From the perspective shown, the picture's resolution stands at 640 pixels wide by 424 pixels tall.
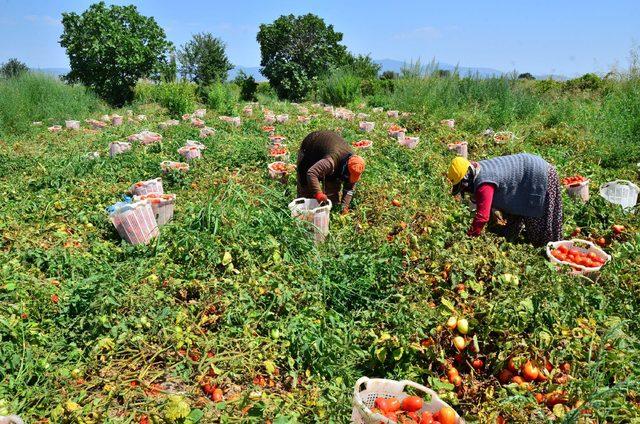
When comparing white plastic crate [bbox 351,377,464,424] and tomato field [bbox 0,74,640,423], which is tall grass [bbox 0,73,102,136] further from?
white plastic crate [bbox 351,377,464,424]

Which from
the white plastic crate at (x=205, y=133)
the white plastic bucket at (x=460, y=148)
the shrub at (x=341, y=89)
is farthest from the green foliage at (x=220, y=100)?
the white plastic bucket at (x=460, y=148)

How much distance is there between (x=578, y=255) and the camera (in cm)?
384

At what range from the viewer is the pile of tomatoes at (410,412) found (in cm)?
221

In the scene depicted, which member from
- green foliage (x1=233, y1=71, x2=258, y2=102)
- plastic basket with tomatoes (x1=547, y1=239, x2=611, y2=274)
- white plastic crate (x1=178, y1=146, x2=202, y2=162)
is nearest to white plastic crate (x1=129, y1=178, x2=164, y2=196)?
white plastic crate (x1=178, y1=146, x2=202, y2=162)

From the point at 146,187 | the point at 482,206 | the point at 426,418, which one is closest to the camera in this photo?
the point at 426,418

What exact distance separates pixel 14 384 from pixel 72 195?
348cm

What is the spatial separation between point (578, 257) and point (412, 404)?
7.68 ft

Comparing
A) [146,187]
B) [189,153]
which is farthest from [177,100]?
[146,187]

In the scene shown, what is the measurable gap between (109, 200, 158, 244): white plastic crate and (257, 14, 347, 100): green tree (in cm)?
1751

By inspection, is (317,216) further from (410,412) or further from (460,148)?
(460,148)

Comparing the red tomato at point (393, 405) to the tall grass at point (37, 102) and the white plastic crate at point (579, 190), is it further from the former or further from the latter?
the tall grass at point (37, 102)

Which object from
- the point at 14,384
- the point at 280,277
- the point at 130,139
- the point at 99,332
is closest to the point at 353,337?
the point at 280,277

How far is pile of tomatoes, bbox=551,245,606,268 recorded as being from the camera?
375cm

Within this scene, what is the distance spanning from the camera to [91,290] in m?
3.19
